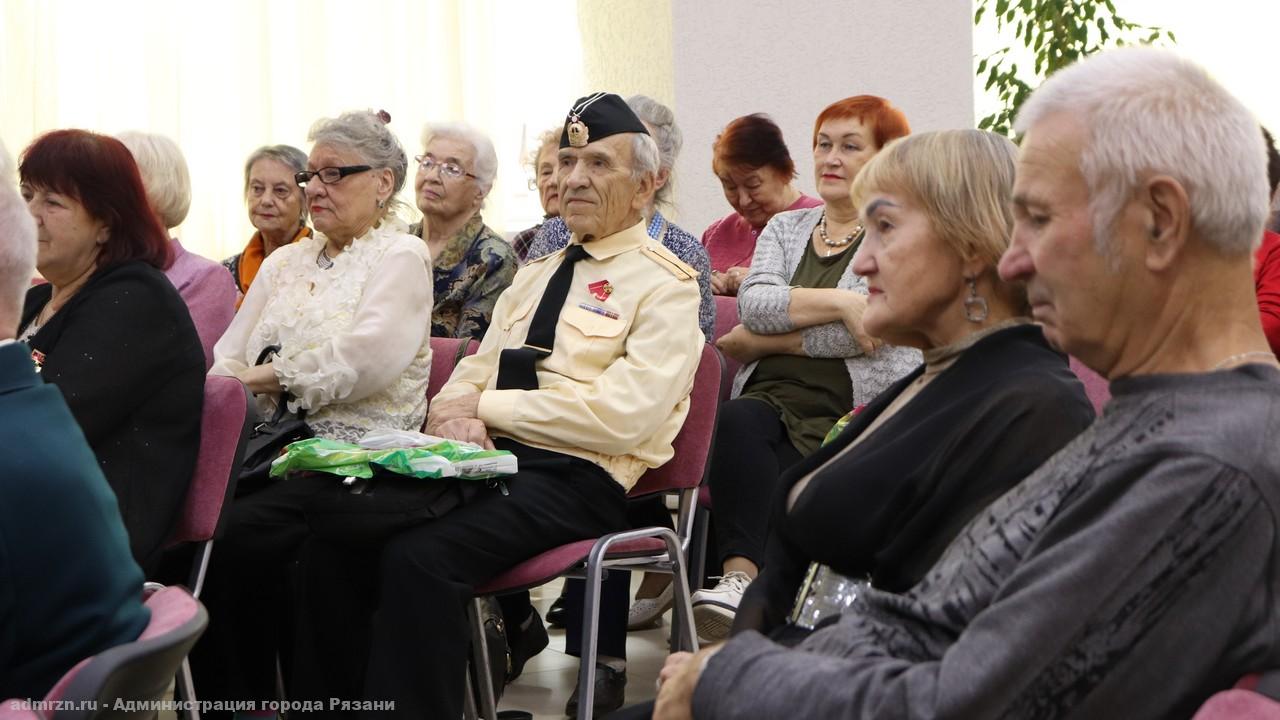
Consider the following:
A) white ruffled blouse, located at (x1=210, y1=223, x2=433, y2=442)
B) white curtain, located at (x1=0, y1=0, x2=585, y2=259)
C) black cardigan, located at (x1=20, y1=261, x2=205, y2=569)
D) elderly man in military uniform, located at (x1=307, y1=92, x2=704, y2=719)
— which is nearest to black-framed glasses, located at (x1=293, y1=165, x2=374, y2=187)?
white ruffled blouse, located at (x1=210, y1=223, x2=433, y2=442)

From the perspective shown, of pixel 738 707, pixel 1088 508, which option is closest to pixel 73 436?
pixel 738 707

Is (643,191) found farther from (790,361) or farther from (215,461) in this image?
(215,461)

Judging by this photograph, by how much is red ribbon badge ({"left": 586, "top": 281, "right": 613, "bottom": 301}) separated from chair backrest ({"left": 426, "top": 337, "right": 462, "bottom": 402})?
545 mm

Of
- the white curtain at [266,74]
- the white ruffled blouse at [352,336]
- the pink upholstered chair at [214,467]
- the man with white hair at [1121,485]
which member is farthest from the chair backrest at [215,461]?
the white curtain at [266,74]

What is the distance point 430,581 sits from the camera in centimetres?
259

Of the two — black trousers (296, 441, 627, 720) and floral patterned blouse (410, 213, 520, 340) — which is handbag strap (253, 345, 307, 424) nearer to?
black trousers (296, 441, 627, 720)

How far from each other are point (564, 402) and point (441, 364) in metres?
0.70

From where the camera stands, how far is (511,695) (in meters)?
3.48

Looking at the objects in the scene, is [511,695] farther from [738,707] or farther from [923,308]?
[738,707]

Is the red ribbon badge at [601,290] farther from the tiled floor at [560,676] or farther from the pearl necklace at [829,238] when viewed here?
the tiled floor at [560,676]

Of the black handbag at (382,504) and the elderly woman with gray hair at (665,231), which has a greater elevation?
the elderly woman with gray hair at (665,231)

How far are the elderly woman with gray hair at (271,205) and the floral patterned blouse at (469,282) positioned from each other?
0.60 metres

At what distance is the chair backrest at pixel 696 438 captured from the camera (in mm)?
3018

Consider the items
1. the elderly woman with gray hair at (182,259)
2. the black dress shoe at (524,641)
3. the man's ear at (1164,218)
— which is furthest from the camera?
the elderly woman with gray hair at (182,259)
